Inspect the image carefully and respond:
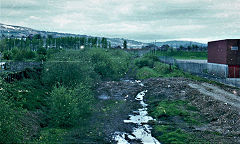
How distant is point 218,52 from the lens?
210 ft

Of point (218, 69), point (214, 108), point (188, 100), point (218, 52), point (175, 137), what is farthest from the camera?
point (218, 52)

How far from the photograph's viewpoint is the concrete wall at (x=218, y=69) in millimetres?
58031

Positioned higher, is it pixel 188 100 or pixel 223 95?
pixel 223 95

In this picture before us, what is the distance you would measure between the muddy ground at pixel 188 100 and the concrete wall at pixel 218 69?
33.4 ft

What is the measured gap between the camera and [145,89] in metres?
59.7

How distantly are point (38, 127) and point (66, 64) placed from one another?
59.6 feet

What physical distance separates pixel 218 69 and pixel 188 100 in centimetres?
2223

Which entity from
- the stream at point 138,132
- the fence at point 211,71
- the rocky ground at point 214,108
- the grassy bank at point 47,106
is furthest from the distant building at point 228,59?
the grassy bank at point 47,106

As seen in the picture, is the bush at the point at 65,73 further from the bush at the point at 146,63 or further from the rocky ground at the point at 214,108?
the bush at the point at 146,63

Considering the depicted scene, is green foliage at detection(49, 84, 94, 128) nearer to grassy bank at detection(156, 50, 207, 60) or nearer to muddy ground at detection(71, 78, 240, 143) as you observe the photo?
muddy ground at detection(71, 78, 240, 143)

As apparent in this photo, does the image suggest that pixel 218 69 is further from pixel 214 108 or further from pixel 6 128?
pixel 6 128

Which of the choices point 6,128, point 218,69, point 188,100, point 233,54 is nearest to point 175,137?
point 6,128

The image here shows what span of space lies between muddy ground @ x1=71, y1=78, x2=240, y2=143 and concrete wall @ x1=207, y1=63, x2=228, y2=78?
1020cm

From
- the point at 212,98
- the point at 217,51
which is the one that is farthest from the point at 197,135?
the point at 217,51
